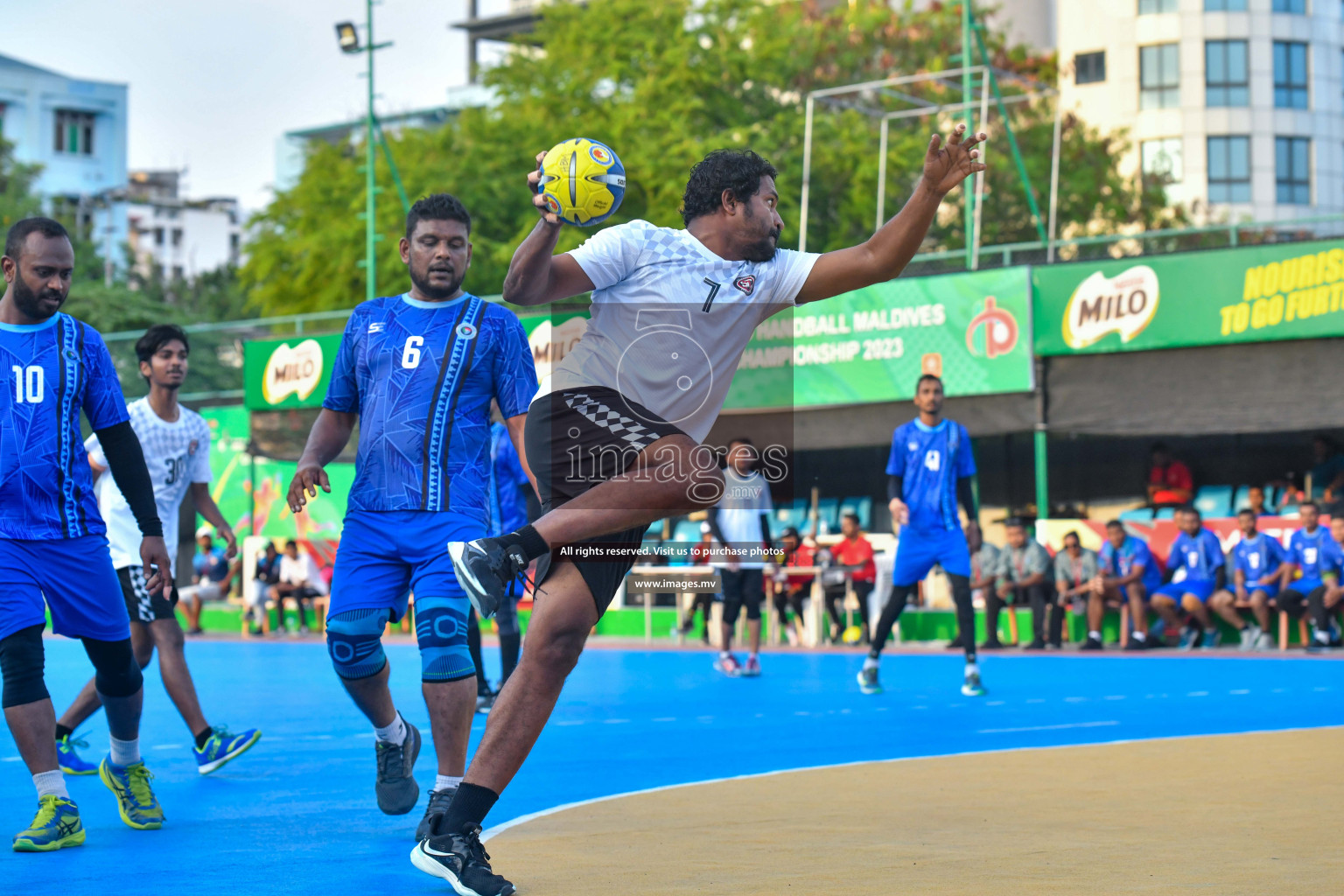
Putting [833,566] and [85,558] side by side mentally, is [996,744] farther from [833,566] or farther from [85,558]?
[833,566]

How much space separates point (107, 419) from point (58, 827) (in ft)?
5.12

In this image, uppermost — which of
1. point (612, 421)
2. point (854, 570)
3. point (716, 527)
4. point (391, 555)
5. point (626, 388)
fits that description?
point (626, 388)

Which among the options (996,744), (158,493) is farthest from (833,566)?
(158,493)

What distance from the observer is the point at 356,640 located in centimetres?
595

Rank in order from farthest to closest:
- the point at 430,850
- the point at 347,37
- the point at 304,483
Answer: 1. the point at 347,37
2. the point at 304,483
3. the point at 430,850

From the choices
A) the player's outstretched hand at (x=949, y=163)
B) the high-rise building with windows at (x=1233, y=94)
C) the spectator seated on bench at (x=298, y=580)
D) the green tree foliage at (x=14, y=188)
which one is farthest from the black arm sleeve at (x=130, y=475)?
the green tree foliage at (x=14, y=188)

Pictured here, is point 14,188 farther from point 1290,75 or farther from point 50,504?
point 50,504

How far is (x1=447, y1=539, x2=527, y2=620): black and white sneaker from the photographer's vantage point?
4719mm

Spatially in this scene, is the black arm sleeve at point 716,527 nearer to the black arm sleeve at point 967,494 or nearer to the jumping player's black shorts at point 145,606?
the black arm sleeve at point 967,494

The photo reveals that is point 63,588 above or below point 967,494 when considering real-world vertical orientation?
below

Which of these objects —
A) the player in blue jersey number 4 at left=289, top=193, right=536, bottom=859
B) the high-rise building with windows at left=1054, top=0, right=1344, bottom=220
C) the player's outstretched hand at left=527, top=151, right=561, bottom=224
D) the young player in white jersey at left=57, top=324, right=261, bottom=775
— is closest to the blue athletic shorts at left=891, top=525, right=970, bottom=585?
the young player in white jersey at left=57, top=324, right=261, bottom=775

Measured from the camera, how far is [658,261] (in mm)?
5070

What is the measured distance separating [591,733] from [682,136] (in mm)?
31673

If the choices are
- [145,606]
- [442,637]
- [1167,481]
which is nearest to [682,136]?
[1167,481]
